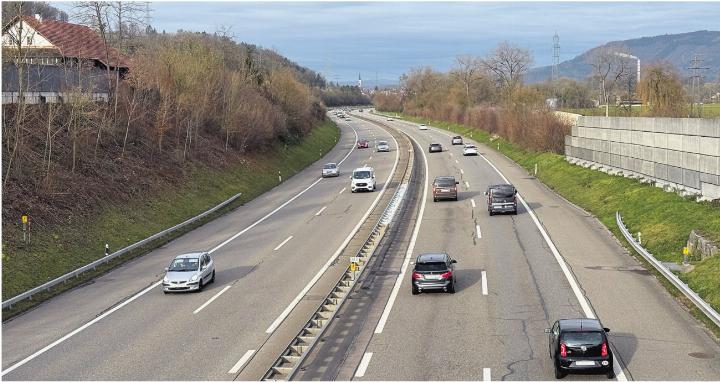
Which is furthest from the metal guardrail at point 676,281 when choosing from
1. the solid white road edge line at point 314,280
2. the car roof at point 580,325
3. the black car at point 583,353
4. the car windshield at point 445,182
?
the car windshield at point 445,182

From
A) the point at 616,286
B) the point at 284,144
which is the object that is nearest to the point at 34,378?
the point at 616,286

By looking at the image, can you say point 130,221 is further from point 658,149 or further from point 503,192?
point 658,149

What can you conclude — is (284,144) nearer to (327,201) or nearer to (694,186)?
(327,201)

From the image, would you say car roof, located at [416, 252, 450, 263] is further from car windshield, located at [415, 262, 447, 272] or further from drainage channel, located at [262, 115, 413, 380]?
drainage channel, located at [262, 115, 413, 380]

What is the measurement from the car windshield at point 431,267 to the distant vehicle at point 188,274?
8359mm

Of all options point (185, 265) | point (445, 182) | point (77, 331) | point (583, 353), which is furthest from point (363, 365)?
point (445, 182)

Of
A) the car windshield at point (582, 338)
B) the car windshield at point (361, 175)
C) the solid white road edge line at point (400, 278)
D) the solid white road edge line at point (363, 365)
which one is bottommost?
the solid white road edge line at point (363, 365)

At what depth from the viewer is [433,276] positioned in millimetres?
26266

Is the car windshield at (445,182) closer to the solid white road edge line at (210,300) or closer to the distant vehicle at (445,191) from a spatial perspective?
the distant vehicle at (445,191)

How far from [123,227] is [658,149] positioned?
30963 millimetres

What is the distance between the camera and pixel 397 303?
2561 cm

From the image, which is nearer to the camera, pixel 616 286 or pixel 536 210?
pixel 616 286

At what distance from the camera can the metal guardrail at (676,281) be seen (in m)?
21.6

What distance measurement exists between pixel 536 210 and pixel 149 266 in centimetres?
2319
